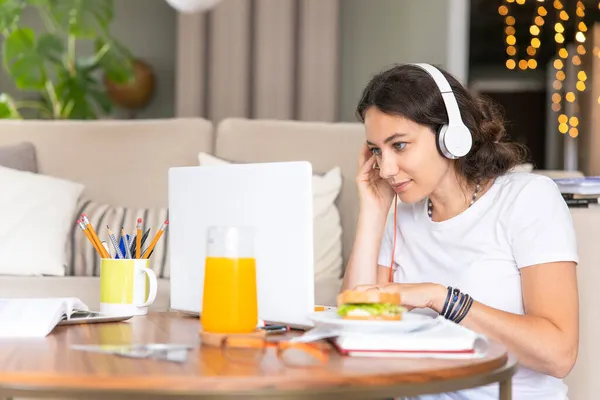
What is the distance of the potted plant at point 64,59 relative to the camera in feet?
13.7

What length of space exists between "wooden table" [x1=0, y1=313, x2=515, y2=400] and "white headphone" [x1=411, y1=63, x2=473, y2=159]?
0.55 meters

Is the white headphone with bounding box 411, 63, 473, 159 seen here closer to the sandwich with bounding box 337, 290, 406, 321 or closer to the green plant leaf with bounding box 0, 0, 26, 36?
the sandwich with bounding box 337, 290, 406, 321

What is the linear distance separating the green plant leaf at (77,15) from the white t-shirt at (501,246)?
282cm

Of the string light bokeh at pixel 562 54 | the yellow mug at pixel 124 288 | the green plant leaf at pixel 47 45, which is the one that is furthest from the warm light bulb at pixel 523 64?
the yellow mug at pixel 124 288

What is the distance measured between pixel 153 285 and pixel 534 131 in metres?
3.37

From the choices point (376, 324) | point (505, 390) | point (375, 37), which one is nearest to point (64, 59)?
point (375, 37)

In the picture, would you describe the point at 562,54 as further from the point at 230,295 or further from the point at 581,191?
the point at 230,295

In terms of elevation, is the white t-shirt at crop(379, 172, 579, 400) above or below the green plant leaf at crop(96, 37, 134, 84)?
below

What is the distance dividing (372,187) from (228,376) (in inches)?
37.0

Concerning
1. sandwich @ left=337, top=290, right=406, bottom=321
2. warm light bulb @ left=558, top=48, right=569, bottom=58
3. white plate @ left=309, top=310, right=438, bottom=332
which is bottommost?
white plate @ left=309, top=310, right=438, bottom=332

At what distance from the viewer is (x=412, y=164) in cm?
161

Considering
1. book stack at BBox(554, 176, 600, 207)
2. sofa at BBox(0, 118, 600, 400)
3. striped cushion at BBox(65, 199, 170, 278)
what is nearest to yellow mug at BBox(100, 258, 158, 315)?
book stack at BBox(554, 176, 600, 207)

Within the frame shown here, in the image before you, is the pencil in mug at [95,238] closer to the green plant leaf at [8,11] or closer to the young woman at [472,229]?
the young woman at [472,229]

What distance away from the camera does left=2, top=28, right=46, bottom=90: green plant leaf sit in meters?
4.17
